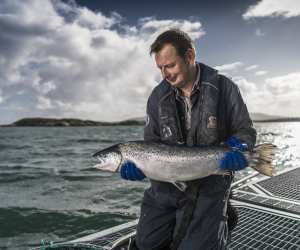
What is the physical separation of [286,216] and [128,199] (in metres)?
7.28

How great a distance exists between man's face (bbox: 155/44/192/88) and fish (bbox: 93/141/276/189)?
30.4 inches

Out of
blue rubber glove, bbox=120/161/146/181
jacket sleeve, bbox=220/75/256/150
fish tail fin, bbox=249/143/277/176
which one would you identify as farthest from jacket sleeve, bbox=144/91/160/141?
fish tail fin, bbox=249/143/277/176

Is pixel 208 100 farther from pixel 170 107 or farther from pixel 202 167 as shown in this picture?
pixel 202 167

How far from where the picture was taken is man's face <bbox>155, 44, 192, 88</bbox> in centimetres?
384

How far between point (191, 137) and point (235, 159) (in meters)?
0.60

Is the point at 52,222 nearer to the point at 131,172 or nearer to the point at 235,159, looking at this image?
the point at 131,172

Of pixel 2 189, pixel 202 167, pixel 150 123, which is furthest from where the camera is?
pixel 2 189

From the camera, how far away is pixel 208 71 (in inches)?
159

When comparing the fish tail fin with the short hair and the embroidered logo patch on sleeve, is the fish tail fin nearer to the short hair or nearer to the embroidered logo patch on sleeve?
the embroidered logo patch on sleeve

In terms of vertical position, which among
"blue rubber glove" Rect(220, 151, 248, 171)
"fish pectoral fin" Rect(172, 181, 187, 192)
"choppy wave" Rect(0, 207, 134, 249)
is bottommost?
"choppy wave" Rect(0, 207, 134, 249)

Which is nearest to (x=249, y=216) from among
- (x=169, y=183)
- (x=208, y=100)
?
(x=169, y=183)

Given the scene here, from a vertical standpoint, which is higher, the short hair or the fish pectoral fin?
the short hair

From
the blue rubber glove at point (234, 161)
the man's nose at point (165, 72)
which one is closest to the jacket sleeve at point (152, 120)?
the man's nose at point (165, 72)

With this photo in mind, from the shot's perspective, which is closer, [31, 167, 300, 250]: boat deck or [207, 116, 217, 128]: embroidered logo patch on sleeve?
[207, 116, 217, 128]: embroidered logo patch on sleeve
